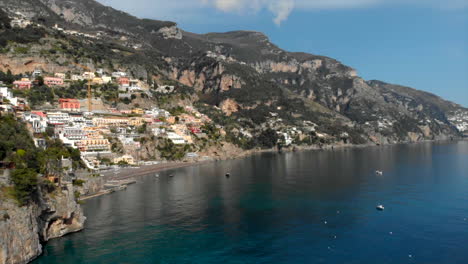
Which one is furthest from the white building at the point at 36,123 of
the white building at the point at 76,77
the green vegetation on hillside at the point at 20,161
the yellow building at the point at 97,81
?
the yellow building at the point at 97,81

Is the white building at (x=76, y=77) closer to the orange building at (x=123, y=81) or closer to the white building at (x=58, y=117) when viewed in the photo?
the orange building at (x=123, y=81)

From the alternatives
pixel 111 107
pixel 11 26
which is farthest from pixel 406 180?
pixel 11 26

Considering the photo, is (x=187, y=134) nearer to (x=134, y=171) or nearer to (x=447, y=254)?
(x=134, y=171)

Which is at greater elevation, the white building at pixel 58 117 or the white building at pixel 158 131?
the white building at pixel 58 117

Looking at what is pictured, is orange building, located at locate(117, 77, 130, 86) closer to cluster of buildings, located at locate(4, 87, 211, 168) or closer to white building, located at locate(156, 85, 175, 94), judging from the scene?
cluster of buildings, located at locate(4, 87, 211, 168)

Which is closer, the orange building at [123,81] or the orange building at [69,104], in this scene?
the orange building at [69,104]

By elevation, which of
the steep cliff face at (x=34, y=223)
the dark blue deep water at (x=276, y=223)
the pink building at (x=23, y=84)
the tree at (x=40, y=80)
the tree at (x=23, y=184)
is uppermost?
the tree at (x=40, y=80)

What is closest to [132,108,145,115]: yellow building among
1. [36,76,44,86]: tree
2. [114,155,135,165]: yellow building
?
[36,76,44,86]: tree

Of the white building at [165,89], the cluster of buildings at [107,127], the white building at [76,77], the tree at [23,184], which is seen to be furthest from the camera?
the white building at [165,89]
